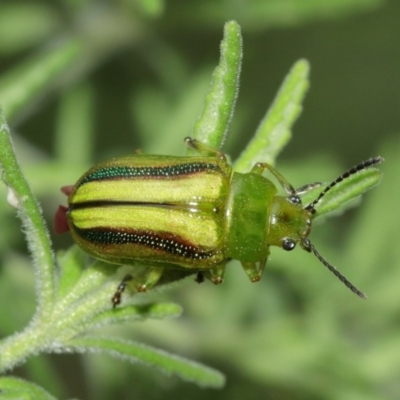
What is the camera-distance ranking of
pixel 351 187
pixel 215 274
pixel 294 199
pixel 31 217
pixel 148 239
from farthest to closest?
pixel 215 274 → pixel 294 199 → pixel 148 239 → pixel 351 187 → pixel 31 217

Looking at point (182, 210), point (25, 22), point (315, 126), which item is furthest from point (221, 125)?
point (315, 126)

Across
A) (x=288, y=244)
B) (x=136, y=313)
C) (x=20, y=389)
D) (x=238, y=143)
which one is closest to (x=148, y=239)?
(x=136, y=313)

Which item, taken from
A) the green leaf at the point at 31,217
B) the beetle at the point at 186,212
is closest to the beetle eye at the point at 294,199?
the beetle at the point at 186,212

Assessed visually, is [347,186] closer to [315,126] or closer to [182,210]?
[182,210]

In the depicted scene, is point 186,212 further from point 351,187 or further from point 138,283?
point 351,187

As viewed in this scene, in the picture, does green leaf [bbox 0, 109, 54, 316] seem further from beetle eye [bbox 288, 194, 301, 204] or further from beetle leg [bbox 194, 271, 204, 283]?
beetle eye [bbox 288, 194, 301, 204]

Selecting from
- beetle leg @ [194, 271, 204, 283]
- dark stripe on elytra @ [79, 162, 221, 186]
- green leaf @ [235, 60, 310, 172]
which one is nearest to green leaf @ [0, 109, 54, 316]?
dark stripe on elytra @ [79, 162, 221, 186]
